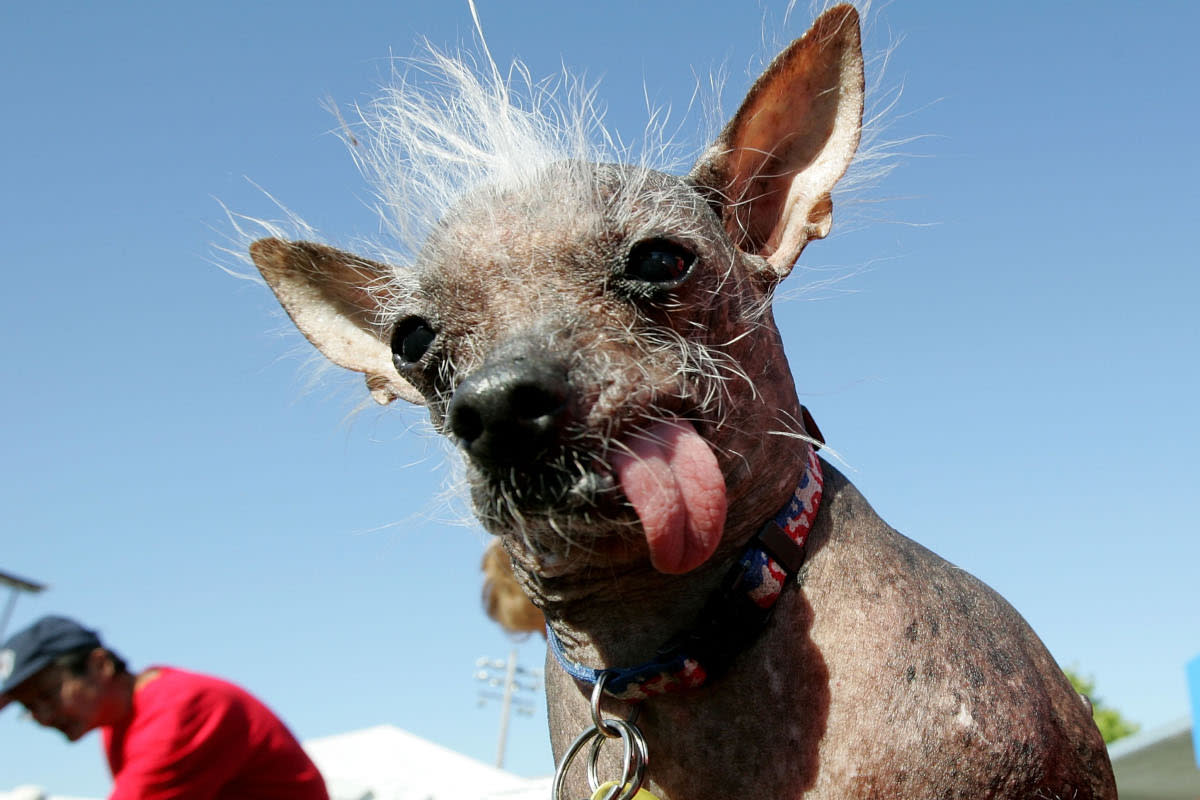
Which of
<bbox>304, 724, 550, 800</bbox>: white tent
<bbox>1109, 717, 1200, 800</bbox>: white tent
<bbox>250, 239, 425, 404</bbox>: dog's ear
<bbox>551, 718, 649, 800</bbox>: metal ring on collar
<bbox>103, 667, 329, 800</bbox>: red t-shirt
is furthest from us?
<bbox>1109, 717, 1200, 800</bbox>: white tent

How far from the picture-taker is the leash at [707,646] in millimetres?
1673

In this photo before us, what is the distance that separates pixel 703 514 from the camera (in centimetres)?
145

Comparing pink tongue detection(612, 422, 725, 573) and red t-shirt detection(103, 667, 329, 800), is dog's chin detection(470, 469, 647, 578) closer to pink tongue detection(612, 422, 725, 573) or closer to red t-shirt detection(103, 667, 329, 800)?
pink tongue detection(612, 422, 725, 573)

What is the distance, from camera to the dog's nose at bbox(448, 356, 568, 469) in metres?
1.45

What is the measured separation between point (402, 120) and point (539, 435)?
1486 mm

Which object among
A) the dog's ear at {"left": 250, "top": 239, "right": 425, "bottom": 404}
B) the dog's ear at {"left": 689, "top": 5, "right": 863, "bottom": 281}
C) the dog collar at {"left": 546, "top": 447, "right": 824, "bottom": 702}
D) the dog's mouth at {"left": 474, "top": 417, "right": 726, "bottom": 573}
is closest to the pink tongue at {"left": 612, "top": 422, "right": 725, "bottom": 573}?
the dog's mouth at {"left": 474, "top": 417, "right": 726, "bottom": 573}

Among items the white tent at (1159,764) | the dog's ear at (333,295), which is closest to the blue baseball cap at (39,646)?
the dog's ear at (333,295)

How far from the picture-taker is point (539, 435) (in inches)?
57.7

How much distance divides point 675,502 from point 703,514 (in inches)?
1.8

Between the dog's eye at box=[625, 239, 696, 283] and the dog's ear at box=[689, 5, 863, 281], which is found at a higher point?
the dog's ear at box=[689, 5, 863, 281]

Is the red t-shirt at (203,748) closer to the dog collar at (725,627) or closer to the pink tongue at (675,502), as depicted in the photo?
the dog collar at (725,627)

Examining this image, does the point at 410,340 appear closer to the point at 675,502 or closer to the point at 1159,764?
the point at 675,502

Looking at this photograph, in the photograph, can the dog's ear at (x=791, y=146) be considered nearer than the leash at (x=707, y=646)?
No

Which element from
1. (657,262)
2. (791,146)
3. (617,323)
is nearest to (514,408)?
(617,323)
